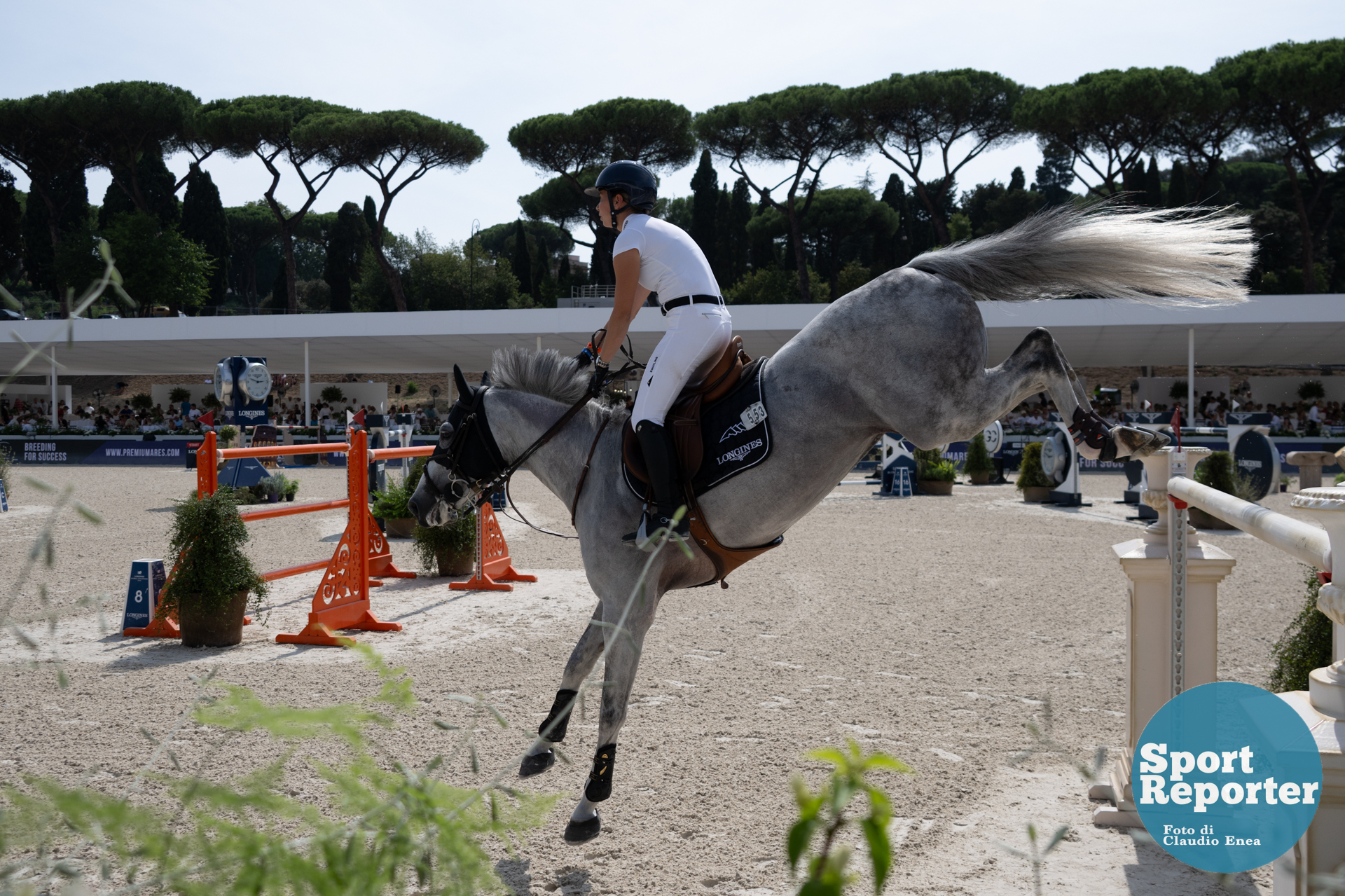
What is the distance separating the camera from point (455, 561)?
9062mm

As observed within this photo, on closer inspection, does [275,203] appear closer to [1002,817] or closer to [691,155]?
[691,155]

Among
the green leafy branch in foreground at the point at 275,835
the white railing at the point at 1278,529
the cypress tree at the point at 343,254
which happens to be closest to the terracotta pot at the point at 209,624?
the green leafy branch in foreground at the point at 275,835

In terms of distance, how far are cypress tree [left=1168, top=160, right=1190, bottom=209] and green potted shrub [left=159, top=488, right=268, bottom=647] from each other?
4321 cm

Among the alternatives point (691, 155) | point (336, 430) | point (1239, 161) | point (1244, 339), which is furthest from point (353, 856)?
point (1239, 161)

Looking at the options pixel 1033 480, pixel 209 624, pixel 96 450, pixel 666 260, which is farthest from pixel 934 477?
pixel 96 450

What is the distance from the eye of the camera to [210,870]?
2.83ft

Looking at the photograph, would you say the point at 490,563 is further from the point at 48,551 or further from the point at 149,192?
the point at 149,192

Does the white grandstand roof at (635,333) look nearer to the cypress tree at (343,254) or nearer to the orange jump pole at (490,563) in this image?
the cypress tree at (343,254)

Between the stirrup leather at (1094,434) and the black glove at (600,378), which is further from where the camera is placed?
the black glove at (600,378)

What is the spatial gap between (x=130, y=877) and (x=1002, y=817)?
3037 millimetres

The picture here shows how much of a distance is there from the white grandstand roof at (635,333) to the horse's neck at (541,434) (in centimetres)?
2189

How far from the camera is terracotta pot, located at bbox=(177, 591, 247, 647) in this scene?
20.1 feet

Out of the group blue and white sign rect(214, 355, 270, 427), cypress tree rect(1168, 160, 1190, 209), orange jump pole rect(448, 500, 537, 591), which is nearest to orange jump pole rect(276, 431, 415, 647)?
orange jump pole rect(448, 500, 537, 591)

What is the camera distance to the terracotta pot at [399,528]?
1177cm
